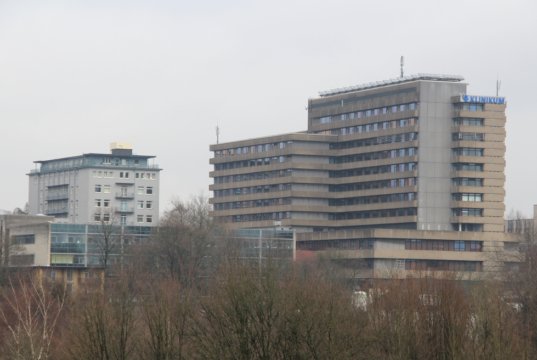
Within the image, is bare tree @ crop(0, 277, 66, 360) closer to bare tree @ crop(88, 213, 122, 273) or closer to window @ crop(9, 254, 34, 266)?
window @ crop(9, 254, 34, 266)

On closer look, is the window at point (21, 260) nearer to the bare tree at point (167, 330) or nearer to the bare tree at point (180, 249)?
the bare tree at point (180, 249)

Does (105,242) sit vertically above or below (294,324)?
above

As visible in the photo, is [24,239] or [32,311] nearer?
[32,311]

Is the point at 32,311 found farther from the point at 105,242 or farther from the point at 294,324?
the point at 294,324

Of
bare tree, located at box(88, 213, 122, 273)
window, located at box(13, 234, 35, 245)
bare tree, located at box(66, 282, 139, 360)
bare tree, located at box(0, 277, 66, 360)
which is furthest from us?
window, located at box(13, 234, 35, 245)

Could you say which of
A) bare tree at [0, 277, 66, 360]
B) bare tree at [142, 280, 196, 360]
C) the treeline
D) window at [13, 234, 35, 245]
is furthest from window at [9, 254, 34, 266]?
bare tree at [142, 280, 196, 360]

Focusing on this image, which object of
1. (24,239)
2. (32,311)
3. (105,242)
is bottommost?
(32,311)

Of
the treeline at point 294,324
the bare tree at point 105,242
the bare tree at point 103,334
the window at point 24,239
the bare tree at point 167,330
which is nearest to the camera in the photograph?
the treeline at point 294,324

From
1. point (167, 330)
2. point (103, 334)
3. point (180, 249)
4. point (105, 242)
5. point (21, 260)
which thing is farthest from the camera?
point (105, 242)

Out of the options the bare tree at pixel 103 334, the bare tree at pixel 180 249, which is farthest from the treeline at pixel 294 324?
the bare tree at pixel 180 249

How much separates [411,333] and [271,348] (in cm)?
Answer: 851

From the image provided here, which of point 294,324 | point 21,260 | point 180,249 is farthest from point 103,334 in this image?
point 21,260

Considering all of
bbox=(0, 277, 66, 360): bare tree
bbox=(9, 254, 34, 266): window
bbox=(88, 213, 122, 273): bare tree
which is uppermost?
bbox=(88, 213, 122, 273): bare tree

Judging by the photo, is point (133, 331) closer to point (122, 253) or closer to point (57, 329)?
point (57, 329)
